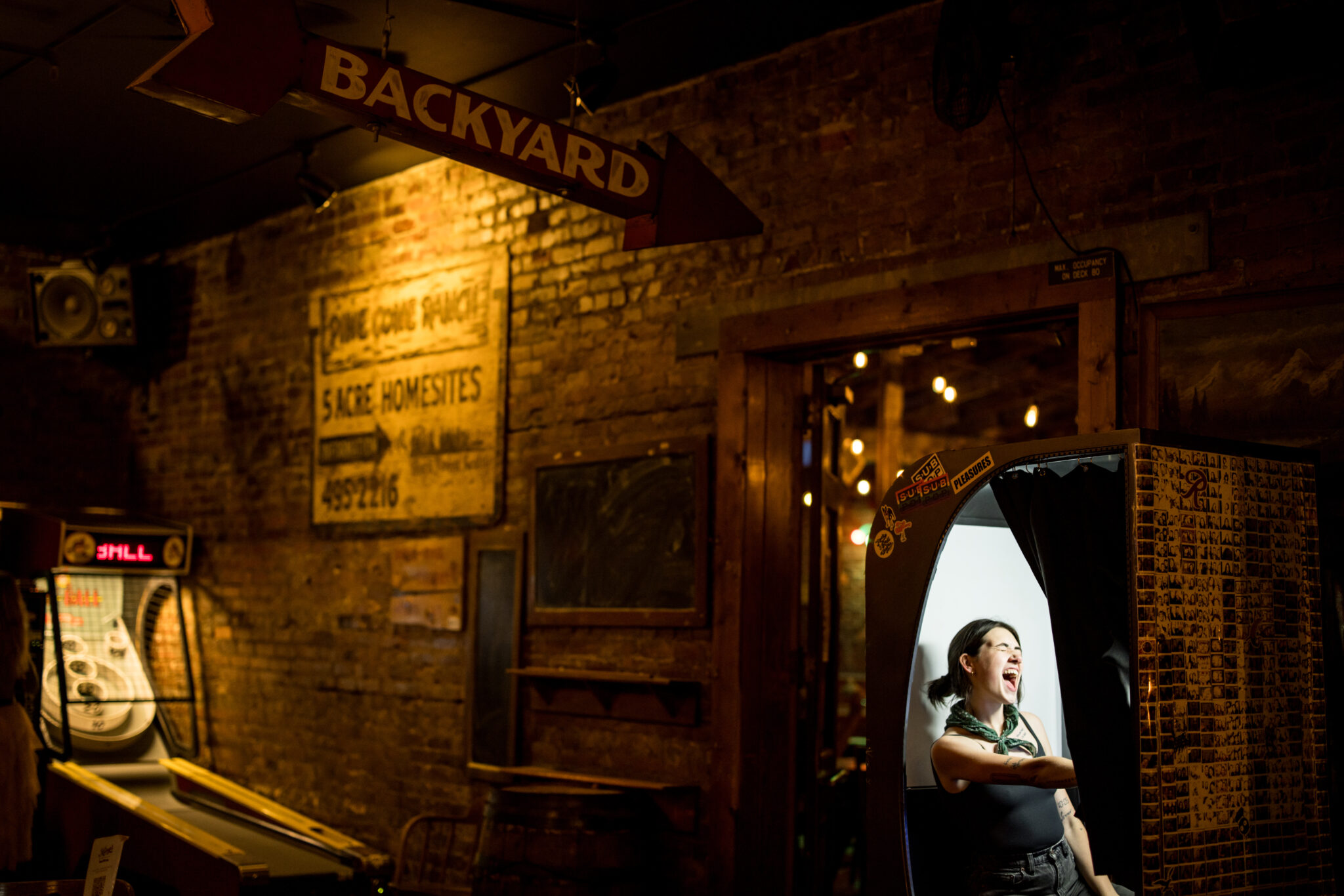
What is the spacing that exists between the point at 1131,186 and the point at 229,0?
264cm

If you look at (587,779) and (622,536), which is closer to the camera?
(587,779)

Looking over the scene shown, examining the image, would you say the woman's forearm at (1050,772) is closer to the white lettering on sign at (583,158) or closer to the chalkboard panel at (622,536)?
the chalkboard panel at (622,536)

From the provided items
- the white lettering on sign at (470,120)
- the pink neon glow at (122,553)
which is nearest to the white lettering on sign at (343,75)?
the white lettering on sign at (470,120)

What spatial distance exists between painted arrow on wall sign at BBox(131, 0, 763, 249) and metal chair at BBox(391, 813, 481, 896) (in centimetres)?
286

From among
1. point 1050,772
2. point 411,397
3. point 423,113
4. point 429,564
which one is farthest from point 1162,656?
point 411,397

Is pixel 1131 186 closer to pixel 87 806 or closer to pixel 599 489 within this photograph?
pixel 599 489

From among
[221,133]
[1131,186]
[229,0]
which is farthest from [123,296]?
[1131,186]

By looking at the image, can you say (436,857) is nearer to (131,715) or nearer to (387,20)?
(131,715)

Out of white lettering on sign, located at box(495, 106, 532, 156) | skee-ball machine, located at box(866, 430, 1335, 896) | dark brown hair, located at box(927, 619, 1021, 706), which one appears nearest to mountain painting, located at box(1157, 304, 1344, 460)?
skee-ball machine, located at box(866, 430, 1335, 896)

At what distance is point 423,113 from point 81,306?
17.7 ft

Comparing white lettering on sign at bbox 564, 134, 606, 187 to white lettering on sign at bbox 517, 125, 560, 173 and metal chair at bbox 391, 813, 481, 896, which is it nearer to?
white lettering on sign at bbox 517, 125, 560, 173

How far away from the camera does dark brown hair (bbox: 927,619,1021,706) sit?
10.5ft

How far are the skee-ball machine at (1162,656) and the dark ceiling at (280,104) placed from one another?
2.21m

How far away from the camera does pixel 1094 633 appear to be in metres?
2.85
